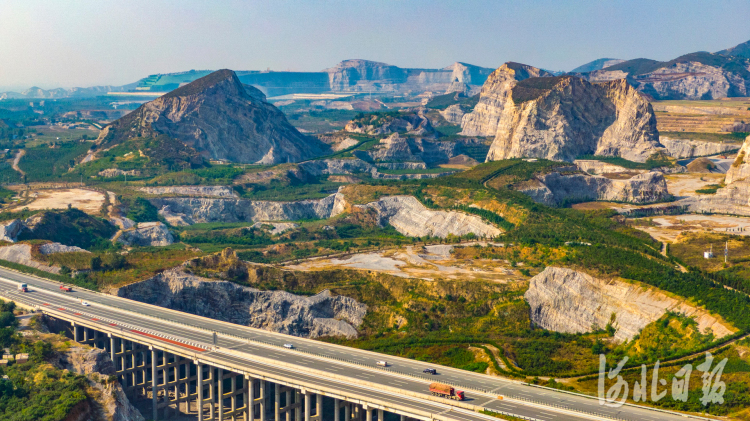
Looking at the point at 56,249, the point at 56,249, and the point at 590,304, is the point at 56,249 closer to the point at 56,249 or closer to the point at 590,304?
the point at 56,249

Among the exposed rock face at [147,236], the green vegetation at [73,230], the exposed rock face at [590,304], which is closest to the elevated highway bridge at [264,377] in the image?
the exposed rock face at [590,304]

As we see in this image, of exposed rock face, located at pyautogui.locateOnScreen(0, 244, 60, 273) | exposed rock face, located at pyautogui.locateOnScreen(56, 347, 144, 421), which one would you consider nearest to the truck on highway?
exposed rock face, located at pyautogui.locateOnScreen(56, 347, 144, 421)

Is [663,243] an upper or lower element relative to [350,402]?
upper

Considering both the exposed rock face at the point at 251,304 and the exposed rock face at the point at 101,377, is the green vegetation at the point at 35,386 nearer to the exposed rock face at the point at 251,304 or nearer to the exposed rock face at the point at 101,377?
the exposed rock face at the point at 101,377

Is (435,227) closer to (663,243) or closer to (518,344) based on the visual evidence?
(663,243)

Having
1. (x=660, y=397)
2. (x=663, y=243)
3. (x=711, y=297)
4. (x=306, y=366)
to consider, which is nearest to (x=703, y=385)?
(x=660, y=397)

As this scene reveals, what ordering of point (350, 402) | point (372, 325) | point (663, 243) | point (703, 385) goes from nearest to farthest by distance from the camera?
point (703, 385) → point (350, 402) → point (372, 325) → point (663, 243)
